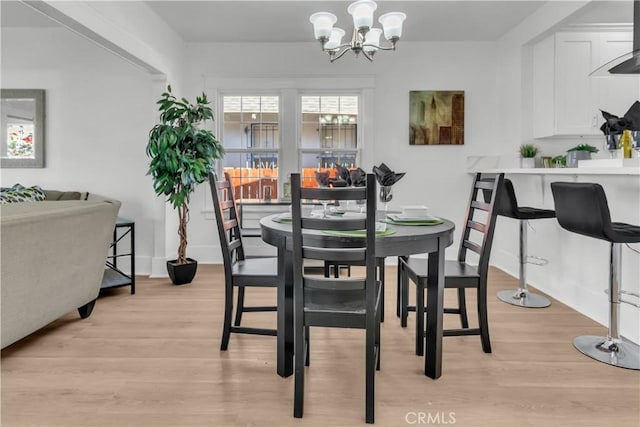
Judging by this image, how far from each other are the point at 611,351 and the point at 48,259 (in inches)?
132

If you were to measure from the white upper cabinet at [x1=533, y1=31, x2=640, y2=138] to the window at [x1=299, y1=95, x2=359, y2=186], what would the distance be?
212cm

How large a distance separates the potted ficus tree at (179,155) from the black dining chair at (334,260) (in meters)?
2.20

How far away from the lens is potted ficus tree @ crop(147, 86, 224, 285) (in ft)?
11.8

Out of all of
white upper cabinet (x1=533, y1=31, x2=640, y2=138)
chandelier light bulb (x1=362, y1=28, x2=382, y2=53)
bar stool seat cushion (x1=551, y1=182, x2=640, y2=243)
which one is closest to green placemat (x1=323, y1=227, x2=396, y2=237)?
bar stool seat cushion (x1=551, y1=182, x2=640, y2=243)

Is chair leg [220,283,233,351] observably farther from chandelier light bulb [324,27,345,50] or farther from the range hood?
the range hood

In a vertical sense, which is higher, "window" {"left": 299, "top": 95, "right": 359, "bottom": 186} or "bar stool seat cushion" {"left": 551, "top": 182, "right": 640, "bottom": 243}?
"window" {"left": 299, "top": 95, "right": 359, "bottom": 186}

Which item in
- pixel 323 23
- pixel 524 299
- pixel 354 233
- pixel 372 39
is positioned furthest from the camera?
pixel 524 299

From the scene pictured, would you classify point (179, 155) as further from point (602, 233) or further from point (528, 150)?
point (528, 150)

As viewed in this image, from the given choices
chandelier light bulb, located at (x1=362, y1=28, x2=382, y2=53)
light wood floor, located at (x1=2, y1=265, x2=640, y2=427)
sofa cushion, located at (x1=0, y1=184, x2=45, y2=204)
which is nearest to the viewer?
light wood floor, located at (x1=2, y1=265, x2=640, y2=427)

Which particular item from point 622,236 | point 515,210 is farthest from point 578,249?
point 622,236

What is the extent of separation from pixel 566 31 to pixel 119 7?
13.6 feet

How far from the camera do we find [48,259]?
2293mm

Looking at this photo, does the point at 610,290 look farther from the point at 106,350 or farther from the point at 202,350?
the point at 106,350

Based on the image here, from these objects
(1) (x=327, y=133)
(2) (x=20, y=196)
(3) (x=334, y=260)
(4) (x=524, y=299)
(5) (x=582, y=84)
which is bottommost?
(4) (x=524, y=299)
